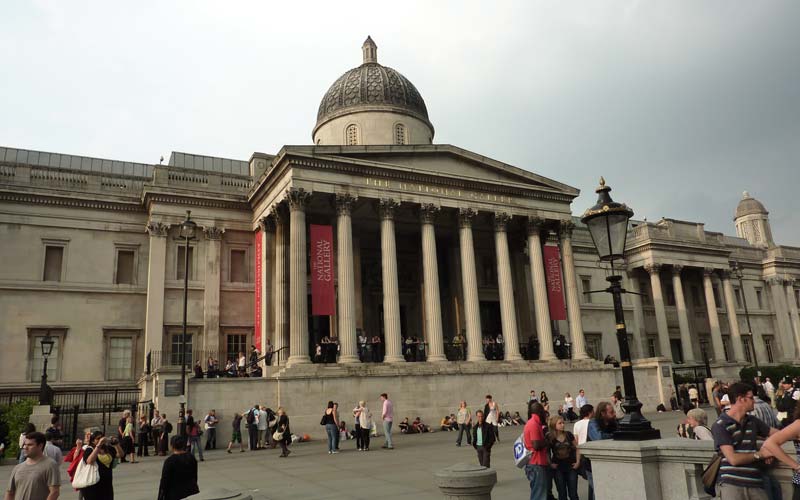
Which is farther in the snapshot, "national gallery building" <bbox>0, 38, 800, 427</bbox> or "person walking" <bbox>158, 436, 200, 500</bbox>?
"national gallery building" <bbox>0, 38, 800, 427</bbox>

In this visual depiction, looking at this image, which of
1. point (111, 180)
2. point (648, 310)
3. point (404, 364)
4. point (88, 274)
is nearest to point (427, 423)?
point (404, 364)

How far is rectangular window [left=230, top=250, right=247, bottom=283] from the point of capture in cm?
3005

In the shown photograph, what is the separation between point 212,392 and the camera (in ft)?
71.4

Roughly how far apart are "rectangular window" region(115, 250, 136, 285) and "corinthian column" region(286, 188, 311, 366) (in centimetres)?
916

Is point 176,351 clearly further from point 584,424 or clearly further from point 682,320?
point 682,320

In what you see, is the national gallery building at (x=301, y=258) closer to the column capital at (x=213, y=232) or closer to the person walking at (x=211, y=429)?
the column capital at (x=213, y=232)

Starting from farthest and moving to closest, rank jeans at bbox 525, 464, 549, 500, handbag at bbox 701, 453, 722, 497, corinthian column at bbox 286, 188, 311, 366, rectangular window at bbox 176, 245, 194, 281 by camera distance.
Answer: rectangular window at bbox 176, 245, 194, 281 → corinthian column at bbox 286, 188, 311, 366 → jeans at bbox 525, 464, 549, 500 → handbag at bbox 701, 453, 722, 497

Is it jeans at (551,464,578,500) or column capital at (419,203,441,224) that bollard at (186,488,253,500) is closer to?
jeans at (551,464,578,500)

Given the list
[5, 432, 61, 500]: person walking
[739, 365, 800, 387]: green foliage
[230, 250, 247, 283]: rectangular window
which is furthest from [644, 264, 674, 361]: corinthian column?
[5, 432, 61, 500]: person walking

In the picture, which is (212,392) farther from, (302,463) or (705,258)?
(705,258)

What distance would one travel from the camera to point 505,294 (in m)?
29.1

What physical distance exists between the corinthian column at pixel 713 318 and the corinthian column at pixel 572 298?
18287 millimetres

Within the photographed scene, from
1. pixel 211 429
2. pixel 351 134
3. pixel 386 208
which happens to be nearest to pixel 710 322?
pixel 386 208

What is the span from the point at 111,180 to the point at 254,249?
794cm
